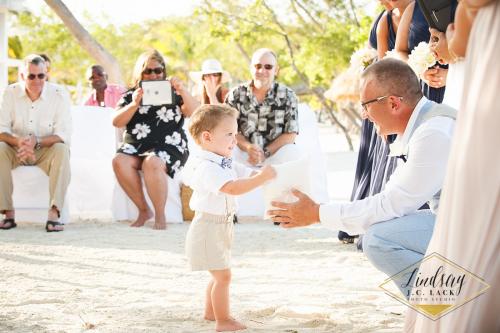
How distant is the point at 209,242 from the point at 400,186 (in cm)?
109

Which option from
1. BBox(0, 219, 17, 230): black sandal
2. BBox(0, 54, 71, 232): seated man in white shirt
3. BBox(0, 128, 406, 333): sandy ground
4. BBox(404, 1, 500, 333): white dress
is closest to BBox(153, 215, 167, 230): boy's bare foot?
BBox(0, 128, 406, 333): sandy ground

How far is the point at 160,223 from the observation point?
8.21 metres

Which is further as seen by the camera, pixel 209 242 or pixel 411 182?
pixel 209 242

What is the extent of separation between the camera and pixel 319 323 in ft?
12.9

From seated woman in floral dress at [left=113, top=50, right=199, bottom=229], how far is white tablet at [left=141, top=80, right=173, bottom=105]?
2.4 inches

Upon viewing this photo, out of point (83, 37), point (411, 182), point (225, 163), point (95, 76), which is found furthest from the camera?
point (83, 37)

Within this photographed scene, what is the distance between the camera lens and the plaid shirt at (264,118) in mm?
8664

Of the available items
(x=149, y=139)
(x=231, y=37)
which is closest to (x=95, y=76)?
(x=149, y=139)

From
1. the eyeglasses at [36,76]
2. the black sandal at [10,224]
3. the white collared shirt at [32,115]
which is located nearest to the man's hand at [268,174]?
the black sandal at [10,224]

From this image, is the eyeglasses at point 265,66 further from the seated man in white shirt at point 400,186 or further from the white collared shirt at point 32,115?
the seated man in white shirt at point 400,186

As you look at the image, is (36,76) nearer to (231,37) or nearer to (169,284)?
(169,284)

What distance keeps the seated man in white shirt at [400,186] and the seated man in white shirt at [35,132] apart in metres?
5.12

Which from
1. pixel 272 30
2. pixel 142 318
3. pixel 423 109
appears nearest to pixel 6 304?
pixel 142 318

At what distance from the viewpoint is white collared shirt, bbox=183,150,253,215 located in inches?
157
